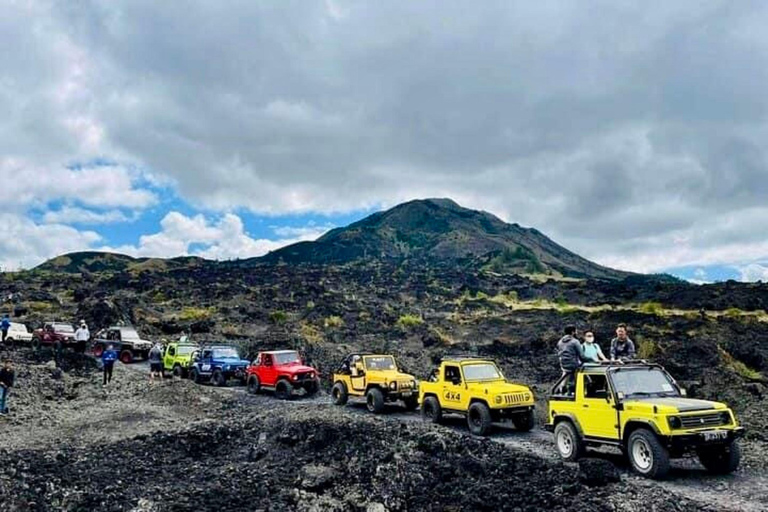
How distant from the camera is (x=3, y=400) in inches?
784

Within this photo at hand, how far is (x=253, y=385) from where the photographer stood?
2506 centimetres

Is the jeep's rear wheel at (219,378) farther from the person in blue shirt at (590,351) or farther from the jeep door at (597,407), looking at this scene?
the jeep door at (597,407)

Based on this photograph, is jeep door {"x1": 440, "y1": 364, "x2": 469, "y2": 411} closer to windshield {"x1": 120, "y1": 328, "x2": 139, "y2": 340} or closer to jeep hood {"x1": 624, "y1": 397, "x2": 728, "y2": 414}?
jeep hood {"x1": 624, "y1": 397, "x2": 728, "y2": 414}

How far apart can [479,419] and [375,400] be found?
14.5 ft

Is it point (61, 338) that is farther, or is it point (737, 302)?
point (737, 302)

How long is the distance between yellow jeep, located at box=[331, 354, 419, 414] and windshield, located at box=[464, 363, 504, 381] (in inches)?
122

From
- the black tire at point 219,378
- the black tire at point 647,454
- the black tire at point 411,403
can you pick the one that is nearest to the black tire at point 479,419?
the black tire at point 411,403

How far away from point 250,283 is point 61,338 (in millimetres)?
44780

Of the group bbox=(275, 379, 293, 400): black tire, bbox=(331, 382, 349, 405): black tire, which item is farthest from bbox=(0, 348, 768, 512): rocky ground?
bbox=(275, 379, 293, 400): black tire

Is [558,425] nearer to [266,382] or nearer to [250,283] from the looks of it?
[266,382]

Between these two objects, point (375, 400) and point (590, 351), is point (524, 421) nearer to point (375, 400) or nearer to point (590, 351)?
point (590, 351)

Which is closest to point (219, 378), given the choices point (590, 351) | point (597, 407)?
point (590, 351)

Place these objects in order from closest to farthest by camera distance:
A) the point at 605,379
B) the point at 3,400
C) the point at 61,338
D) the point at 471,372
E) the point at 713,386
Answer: the point at 605,379 → the point at 471,372 → the point at 3,400 → the point at 713,386 → the point at 61,338

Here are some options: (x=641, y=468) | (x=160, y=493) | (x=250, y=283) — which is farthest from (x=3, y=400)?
(x=250, y=283)
